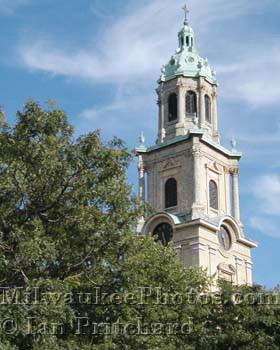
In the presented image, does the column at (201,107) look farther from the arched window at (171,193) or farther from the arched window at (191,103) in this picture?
the arched window at (171,193)

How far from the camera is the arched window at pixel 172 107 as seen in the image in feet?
186

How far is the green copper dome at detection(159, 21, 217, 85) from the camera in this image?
2259 inches

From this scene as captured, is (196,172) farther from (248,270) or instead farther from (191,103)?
(248,270)

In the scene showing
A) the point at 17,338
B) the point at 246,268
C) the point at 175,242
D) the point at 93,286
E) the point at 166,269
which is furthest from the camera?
the point at 246,268

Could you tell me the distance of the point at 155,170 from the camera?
55844mm

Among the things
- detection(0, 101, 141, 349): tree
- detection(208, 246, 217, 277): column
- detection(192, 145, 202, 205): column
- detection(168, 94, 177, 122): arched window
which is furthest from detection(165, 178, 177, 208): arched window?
detection(0, 101, 141, 349): tree

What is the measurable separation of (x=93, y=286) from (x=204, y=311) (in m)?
6.88

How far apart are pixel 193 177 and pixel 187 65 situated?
31.7ft

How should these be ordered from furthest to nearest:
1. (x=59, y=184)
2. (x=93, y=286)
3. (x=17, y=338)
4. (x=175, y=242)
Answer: (x=175, y=242) → (x=93, y=286) → (x=59, y=184) → (x=17, y=338)

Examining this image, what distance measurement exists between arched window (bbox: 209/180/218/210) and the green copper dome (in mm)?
8067

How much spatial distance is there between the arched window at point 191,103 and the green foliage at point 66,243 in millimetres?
32976

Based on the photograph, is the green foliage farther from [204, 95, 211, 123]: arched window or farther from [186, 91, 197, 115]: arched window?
[204, 95, 211, 123]: arched window

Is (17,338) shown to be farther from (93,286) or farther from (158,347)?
A: (158,347)

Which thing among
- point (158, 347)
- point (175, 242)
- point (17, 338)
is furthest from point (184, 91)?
point (17, 338)
